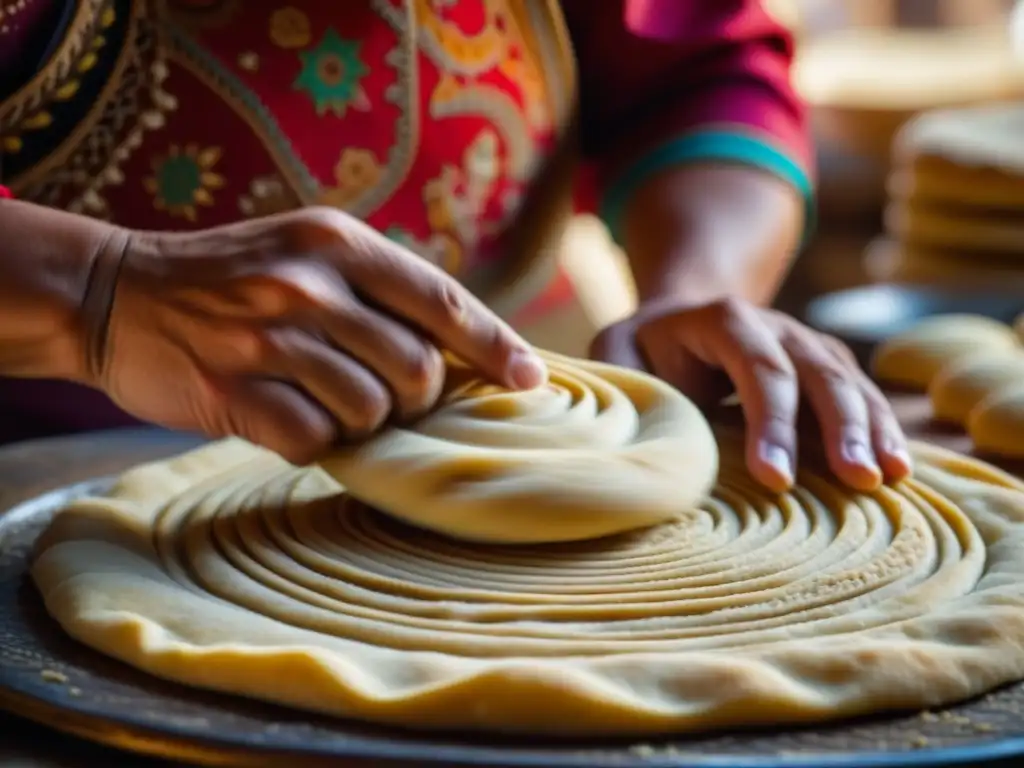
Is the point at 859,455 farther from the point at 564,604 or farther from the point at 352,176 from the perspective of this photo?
the point at 352,176

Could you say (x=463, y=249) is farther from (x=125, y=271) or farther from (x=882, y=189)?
(x=882, y=189)

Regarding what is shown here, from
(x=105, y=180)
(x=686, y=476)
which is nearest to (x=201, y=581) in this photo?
(x=686, y=476)

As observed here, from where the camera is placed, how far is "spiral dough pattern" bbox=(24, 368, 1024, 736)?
688 millimetres

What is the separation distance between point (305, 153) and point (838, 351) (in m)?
0.47

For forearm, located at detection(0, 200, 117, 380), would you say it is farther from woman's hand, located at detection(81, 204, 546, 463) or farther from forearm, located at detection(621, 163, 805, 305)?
forearm, located at detection(621, 163, 805, 305)

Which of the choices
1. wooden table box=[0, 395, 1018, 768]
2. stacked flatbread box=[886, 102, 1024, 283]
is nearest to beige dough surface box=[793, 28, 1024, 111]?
stacked flatbread box=[886, 102, 1024, 283]

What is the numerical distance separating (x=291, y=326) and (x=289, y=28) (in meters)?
0.40

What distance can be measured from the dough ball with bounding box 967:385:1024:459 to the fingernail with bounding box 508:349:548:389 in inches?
18.1

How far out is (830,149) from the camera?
2.94 m

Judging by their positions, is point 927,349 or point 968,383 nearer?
point 968,383

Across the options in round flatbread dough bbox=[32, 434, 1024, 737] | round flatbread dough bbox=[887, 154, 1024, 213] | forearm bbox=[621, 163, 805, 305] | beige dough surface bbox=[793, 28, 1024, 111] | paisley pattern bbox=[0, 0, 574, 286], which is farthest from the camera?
beige dough surface bbox=[793, 28, 1024, 111]

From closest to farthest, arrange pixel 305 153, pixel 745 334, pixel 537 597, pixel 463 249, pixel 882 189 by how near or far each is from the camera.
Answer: pixel 537 597 < pixel 745 334 < pixel 305 153 < pixel 463 249 < pixel 882 189

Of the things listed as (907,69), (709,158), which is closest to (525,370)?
(709,158)

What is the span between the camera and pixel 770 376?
1062 millimetres
